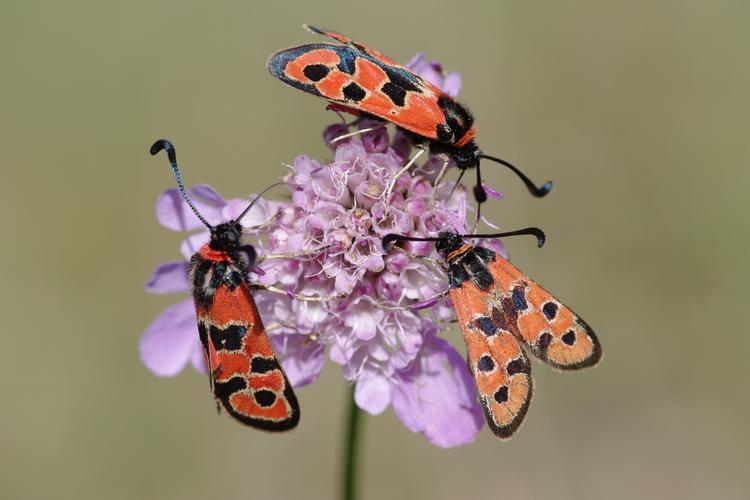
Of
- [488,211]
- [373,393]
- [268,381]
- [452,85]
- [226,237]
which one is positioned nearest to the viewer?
[268,381]

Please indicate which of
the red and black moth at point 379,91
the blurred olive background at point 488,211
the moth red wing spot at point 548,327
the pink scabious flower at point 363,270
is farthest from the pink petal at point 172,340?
the blurred olive background at point 488,211

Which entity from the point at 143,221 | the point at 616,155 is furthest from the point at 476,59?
the point at 143,221

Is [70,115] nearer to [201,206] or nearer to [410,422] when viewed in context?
[201,206]

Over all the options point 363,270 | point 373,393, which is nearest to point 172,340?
point 373,393

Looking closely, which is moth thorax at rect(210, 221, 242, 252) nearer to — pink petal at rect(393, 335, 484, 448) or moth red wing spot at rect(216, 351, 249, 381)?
moth red wing spot at rect(216, 351, 249, 381)

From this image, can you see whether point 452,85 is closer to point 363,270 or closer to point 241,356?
point 363,270

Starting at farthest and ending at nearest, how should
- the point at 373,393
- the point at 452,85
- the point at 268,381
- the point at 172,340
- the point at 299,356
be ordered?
the point at 172,340
the point at 452,85
the point at 299,356
the point at 373,393
the point at 268,381
